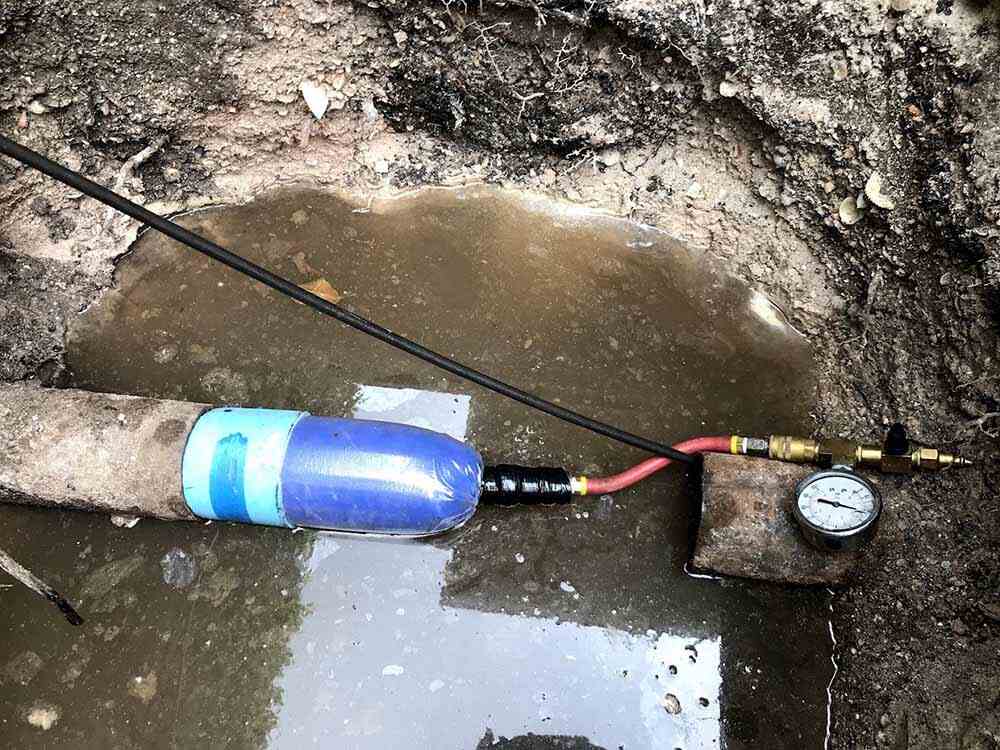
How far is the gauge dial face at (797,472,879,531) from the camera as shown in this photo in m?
1.80

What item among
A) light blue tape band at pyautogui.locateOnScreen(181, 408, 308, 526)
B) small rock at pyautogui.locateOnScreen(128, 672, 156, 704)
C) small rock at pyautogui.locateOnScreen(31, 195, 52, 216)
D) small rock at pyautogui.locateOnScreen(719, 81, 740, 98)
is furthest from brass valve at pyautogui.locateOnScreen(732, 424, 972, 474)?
small rock at pyautogui.locateOnScreen(31, 195, 52, 216)

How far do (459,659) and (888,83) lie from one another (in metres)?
1.90

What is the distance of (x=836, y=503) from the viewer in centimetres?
183

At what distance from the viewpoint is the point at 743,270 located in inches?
98.2

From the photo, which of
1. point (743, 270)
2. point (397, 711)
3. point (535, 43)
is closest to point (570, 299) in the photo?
point (743, 270)

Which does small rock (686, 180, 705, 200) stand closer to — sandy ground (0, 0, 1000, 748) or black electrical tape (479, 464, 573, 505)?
sandy ground (0, 0, 1000, 748)

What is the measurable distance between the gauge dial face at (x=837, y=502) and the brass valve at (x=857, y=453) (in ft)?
0.35

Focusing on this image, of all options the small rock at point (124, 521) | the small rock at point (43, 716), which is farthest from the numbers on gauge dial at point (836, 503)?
the small rock at point (43, 716)

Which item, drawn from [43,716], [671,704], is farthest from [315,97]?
[671,704]

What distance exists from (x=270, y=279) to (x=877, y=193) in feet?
5.33

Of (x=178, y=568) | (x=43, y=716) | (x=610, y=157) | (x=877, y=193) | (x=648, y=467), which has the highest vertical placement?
(x=877, y=193)

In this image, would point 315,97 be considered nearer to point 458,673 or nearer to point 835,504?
point 458,673

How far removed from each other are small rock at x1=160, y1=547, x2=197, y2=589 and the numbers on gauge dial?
1607mm

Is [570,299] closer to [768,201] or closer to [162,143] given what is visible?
[768,201]
